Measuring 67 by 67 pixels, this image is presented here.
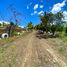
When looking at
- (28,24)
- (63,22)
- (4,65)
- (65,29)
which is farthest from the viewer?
(28,24)

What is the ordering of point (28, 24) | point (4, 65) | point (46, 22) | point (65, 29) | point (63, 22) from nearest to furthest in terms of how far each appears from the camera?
point (4, 65), point (63, 22), point (46, 22), point (65, 29), point (28, 24)

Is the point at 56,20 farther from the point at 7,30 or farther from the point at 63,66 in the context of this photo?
the point at 63,66

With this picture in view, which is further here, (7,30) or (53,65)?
(7,30)

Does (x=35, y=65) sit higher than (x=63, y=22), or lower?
lower

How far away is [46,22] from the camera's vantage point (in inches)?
1769

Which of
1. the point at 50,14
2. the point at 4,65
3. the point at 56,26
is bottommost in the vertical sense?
the point at 4,65

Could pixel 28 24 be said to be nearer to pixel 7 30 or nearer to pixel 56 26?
pixel 7 30

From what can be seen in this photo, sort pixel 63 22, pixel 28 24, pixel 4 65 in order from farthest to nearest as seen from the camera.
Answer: pixel 28 24
pixel 63 22
pixel 4 65

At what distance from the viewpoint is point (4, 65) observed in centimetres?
1035

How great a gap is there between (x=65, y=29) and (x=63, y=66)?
1817 inches

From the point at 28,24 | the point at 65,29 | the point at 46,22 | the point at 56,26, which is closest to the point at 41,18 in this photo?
the point at 46,22

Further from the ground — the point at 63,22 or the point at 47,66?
the point at 63,22

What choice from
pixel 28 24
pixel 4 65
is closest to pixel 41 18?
pixel 4 65

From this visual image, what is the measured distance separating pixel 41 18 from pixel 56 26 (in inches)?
224
